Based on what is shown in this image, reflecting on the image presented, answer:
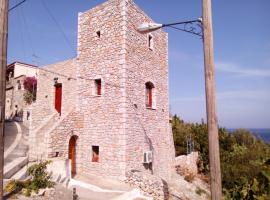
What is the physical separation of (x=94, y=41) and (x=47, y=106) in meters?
5.09

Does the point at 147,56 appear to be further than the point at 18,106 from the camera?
No

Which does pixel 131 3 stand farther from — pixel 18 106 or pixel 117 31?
pixel 18 106

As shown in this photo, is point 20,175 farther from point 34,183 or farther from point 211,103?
point 211,103

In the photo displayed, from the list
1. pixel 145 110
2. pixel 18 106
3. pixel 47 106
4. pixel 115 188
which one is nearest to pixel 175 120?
pixel 145 110

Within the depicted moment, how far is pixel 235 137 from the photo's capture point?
24.7 metres

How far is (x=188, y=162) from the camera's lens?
1973 cm

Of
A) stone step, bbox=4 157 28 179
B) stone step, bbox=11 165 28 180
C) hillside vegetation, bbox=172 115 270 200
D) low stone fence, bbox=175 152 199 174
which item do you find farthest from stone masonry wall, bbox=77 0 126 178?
hillside vegetation, bbox=172 115 270 200

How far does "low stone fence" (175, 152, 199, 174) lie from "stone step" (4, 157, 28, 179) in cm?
1055

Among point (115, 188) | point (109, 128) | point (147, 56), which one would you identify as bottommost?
point (115, 188)

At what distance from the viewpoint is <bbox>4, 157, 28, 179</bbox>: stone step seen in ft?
35.1

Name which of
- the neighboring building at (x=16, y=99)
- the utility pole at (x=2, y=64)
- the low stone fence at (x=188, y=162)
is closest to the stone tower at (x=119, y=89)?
the low stone fence at (x=188, y=162)

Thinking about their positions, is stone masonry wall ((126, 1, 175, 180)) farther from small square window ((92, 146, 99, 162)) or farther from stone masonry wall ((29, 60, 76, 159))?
stone masonry wall ((29, 60, 76, 159))

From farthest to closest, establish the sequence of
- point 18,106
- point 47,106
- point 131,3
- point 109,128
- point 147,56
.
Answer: point 18,106 < point 47,106 < point 147,56 < point 131,3 < point 109,128

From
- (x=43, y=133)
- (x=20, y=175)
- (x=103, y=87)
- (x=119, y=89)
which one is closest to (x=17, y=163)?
(x=20, y=175)
